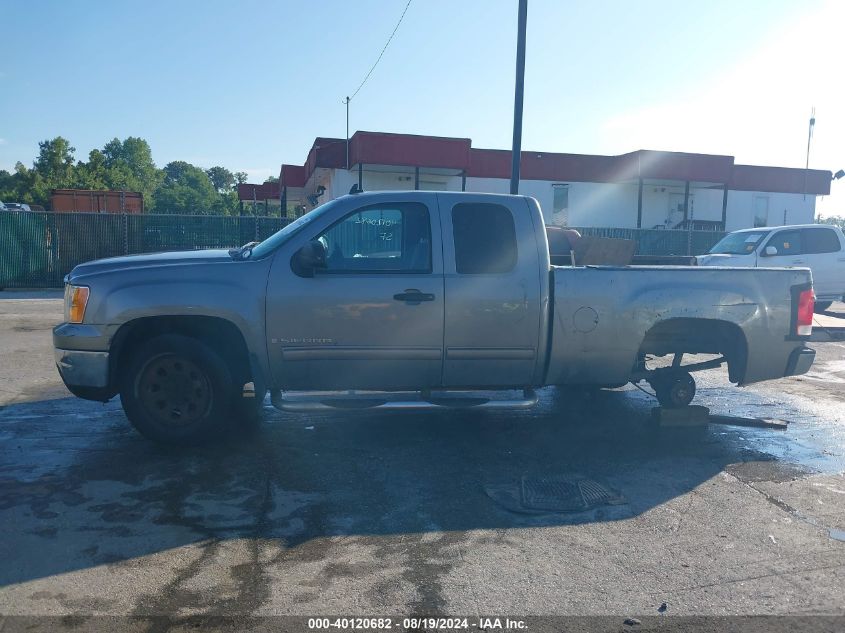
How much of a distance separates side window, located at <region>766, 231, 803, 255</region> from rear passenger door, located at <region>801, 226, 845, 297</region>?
13 centimetres

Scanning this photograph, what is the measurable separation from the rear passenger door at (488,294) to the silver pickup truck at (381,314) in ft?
0.04

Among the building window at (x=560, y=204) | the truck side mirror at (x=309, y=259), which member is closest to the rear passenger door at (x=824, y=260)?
the truck side mirror at (x=309, y=259)

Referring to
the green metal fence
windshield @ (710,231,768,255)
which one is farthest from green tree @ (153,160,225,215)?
windshield @ (710,231,768,255)

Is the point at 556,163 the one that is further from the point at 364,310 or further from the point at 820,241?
the point at 364,310

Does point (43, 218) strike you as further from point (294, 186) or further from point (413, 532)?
point (413, 532)

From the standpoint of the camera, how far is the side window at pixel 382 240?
5707 mm

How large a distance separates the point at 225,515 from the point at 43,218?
62.8 feet

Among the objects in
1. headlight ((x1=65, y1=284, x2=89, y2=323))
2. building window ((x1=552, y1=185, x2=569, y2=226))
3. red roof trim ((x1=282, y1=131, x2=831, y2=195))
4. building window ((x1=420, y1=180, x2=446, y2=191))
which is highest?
red roof trim ((x1=282, y1=131, x2=831, y2=195))

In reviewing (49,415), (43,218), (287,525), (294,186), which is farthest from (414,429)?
(294,186)

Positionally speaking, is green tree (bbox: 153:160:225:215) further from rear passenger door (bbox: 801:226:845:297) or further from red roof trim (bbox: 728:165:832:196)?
rear passenger door (bbox: 801:226:845:297)

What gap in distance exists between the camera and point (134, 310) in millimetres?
5414

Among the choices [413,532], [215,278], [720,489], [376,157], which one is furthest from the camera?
[376,157]

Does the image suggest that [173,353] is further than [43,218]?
No

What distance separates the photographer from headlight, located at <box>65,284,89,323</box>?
549 centimetres
